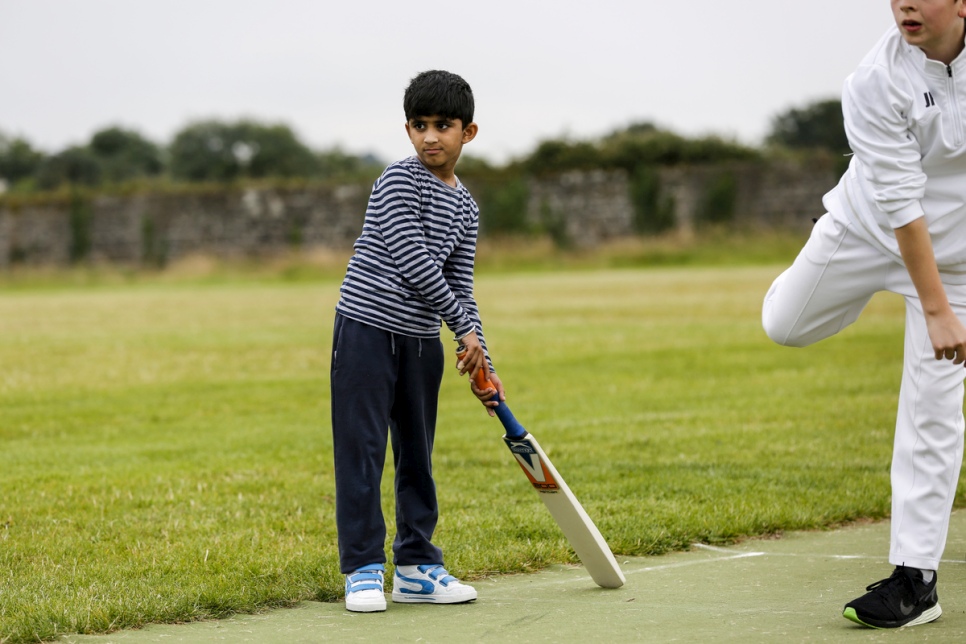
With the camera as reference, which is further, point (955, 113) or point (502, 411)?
point (502, 411)

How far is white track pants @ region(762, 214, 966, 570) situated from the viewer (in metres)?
3.84

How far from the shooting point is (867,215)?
12.8 ft

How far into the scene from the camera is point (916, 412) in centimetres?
388

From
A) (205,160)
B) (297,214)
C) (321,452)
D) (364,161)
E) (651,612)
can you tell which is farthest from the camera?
(364,161)

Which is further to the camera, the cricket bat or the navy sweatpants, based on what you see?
the cricket bat

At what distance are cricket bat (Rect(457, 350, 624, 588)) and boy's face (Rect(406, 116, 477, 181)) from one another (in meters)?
0.86

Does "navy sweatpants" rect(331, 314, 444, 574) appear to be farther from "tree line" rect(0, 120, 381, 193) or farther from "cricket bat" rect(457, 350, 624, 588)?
"tree line" rect(0, 120, 381, 193)

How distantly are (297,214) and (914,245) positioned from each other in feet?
123

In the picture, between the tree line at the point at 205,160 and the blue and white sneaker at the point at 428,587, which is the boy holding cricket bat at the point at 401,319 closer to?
the blue and white sneaker at the point at 428,587

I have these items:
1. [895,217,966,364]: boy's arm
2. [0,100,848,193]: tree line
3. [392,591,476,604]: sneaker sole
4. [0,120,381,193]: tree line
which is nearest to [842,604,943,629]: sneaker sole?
[895,217,966,364]: boy's arm

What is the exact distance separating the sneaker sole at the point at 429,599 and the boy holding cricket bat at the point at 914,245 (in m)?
1.27

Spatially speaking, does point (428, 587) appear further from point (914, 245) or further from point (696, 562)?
point (914, 245)

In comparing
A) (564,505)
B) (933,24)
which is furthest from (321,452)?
(933,24)

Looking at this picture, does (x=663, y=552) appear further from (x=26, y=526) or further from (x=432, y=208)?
(x=26, y=526)
